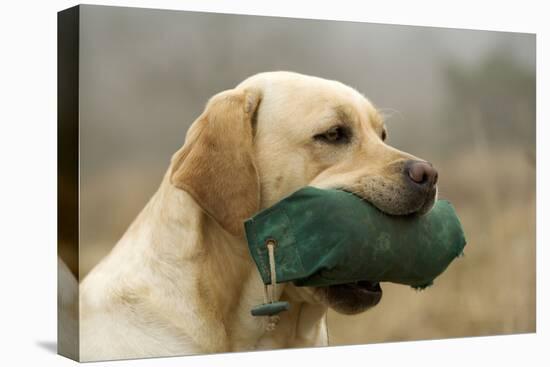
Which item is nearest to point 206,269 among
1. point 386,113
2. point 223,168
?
point 223,168

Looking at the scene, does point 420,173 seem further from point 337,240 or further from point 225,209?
point 225,209

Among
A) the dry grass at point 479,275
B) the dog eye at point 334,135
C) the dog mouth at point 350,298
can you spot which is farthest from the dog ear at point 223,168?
the dry grass at point 479,275

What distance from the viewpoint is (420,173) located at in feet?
15.9

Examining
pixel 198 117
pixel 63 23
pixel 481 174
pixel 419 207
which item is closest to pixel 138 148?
pixel 198 117

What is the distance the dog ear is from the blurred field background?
411 millimetres

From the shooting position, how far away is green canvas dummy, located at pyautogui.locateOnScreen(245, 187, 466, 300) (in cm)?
488

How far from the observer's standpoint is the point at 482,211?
6.57 m

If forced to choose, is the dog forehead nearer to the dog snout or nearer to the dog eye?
the dog eye

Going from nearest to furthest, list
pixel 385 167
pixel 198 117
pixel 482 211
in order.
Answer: pixel 385 167, pixel 198 117, pixel 482 211

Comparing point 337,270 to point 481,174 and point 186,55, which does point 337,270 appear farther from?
point 481,174

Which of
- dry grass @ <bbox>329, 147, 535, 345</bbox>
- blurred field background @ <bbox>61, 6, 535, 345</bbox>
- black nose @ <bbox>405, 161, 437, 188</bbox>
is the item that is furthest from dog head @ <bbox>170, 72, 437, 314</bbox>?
dry grass @ <bbox>329, 147, 535, 345</bbox>

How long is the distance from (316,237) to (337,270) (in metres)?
0.20

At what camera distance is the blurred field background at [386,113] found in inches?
207

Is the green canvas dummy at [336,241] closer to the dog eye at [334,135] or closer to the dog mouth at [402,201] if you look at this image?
the dog mouth at [402,201]
